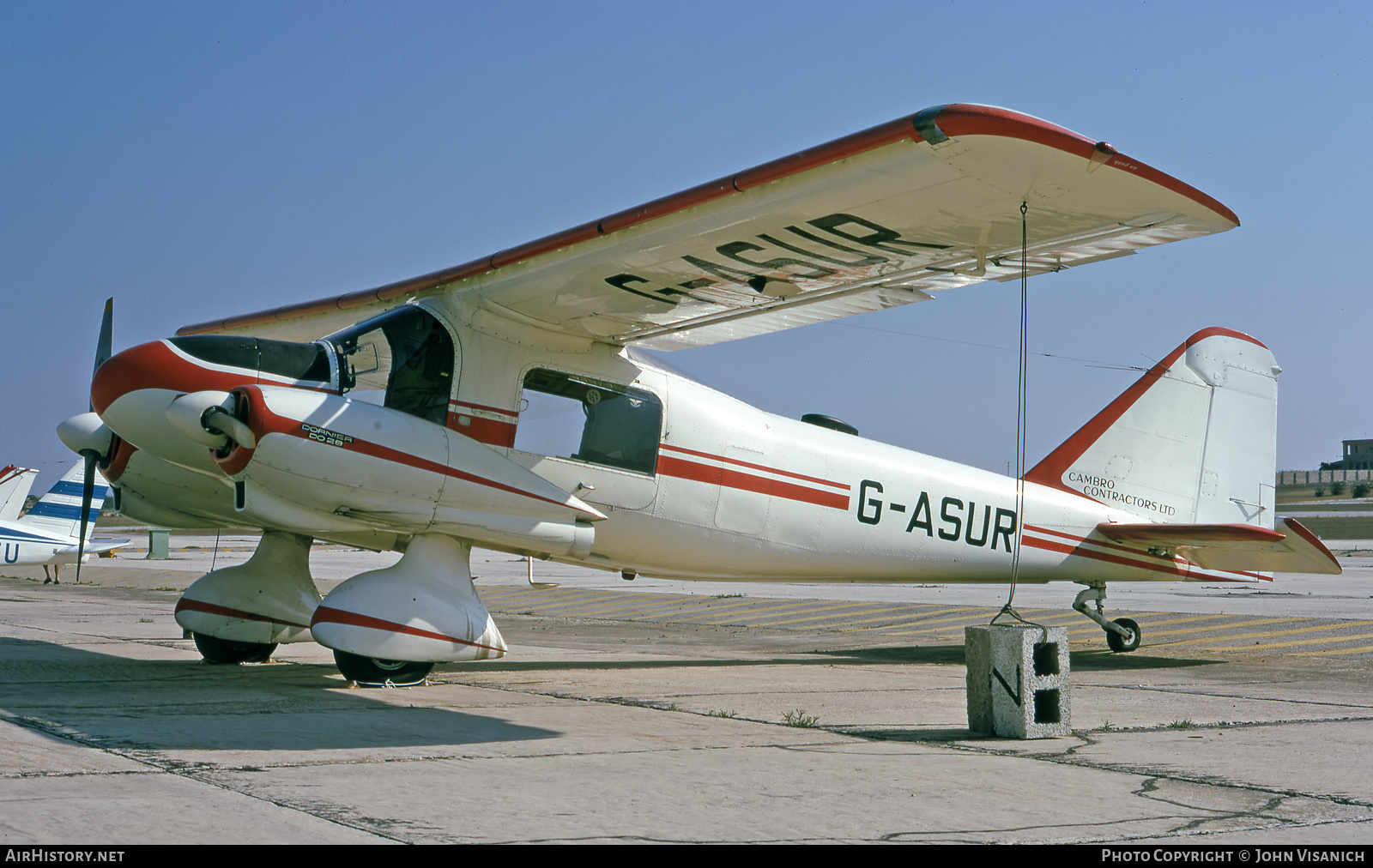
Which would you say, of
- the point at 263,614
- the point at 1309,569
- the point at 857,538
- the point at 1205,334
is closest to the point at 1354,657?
the point at 1309,569

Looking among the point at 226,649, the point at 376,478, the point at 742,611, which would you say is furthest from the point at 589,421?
the point at 742,611

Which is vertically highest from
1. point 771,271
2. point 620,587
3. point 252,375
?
point 771,271

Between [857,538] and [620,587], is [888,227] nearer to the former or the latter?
[857,538]

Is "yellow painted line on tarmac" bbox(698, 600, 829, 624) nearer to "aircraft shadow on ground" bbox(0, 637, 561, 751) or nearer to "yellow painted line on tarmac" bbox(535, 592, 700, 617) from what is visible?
"yellow painted line on tarmac" bbox(535, 592, 700, 617)

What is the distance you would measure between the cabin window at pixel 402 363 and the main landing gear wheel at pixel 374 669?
1668mm

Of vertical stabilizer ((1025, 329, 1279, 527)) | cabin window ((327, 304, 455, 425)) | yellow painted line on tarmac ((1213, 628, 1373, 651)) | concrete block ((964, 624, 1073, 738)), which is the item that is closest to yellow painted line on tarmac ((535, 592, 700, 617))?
vertical stabilizer ((1025, 329, 1279, 527))

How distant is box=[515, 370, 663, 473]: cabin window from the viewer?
27.9 feet

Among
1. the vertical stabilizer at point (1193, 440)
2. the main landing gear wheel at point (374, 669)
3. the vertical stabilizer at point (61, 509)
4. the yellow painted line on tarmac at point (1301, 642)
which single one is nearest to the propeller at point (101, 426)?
the main landing gear wheel at point (374, 669)

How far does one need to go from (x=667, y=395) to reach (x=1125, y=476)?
19.0ft

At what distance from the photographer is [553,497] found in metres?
8.31

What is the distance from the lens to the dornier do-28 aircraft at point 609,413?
6520 mm

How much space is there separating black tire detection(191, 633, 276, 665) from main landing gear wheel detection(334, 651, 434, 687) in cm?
185

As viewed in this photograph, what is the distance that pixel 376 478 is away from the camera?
24.8 feet

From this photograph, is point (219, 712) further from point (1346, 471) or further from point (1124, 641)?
point (1346, 471)
